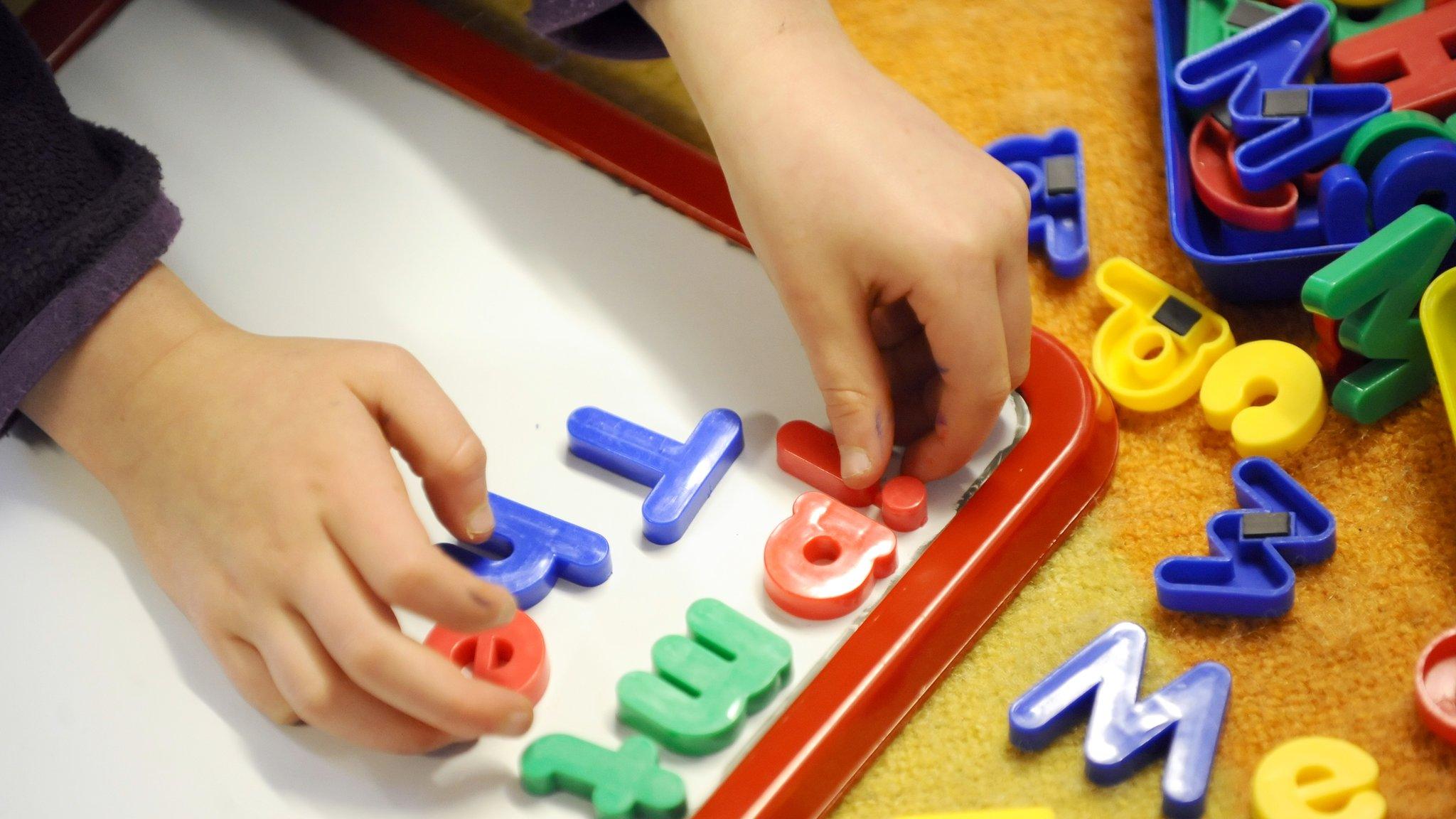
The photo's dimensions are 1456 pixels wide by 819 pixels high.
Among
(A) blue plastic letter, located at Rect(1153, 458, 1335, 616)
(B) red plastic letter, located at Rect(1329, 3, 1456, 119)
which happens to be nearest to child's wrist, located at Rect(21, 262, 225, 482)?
(A) blue plastic letter, located at Rect(1153, 458, 1335, 616)

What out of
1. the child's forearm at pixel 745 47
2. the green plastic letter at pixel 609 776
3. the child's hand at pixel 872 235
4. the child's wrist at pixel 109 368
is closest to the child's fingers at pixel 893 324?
the child's hand at pixel 872 235

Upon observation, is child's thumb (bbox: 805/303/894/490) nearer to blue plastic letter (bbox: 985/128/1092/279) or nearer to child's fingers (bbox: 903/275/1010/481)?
child's fingers (bbox: 903/275/1010/481)

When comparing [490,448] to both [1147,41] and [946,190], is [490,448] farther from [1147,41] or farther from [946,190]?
[1147,41]

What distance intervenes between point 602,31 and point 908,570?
1.14ft

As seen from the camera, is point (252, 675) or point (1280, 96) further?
point (1280, 96)

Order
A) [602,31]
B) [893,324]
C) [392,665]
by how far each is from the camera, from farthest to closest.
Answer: [602,31], [893,324], [392,665]

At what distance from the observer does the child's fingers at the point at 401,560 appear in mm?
471

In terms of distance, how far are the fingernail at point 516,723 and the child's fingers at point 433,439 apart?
0.27 ft

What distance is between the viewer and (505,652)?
0.53 meters

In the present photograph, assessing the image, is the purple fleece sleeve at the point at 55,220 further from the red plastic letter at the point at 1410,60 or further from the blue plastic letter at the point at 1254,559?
the red plastic letter at the point at 1410,60

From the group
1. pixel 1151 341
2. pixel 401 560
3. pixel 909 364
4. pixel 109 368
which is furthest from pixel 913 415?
pixel 109 368

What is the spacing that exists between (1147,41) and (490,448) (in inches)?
18.0

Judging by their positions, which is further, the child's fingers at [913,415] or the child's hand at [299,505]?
the child's fingers at [913,415]

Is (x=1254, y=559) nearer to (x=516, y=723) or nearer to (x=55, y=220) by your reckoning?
(x=516, y=723)
